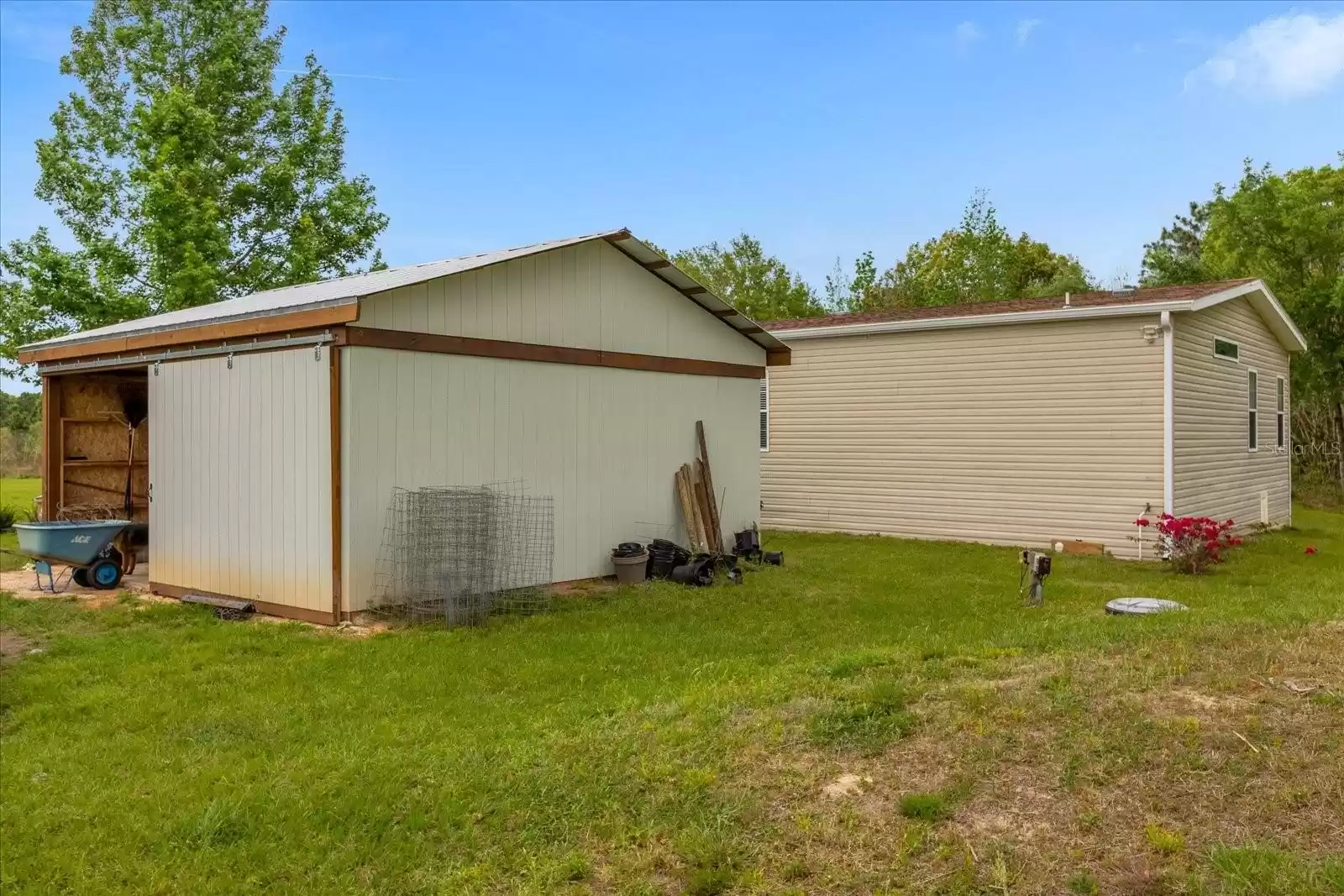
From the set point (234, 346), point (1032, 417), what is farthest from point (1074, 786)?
point (1032, 417)

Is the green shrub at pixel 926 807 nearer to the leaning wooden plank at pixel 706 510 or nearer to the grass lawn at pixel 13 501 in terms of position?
the leaning wooden plank at pixel 706 510

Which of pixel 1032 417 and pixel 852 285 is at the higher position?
pixel 852 285

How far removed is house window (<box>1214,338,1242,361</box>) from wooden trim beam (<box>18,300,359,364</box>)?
11563 mm

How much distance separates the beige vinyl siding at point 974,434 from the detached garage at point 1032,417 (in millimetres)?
22

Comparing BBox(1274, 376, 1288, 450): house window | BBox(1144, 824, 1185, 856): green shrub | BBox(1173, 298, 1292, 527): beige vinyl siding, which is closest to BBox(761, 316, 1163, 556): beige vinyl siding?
BBox(1173, 298, 1292, 527): beige vinyl siding

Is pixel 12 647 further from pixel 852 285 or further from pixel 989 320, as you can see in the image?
pixel 852 285

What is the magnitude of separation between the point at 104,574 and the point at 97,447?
2947 millimetres

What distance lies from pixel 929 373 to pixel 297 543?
9108 millimetres

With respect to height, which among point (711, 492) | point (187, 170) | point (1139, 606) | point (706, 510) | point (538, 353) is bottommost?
point (1139, 606)

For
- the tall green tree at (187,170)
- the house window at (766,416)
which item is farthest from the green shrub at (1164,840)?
the tall green tree at (187,170)

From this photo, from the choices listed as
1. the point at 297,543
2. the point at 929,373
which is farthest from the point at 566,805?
the point at 929,373

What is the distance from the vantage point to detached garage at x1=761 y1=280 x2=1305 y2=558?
40.6ft

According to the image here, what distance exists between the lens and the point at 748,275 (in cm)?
3969

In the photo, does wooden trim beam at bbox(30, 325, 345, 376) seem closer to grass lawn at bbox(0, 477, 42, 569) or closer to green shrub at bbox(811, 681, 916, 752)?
grass lawn at bbox(0, 477, 42, 569)
